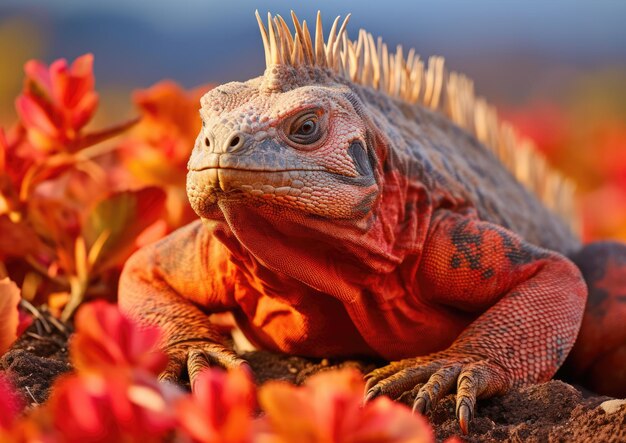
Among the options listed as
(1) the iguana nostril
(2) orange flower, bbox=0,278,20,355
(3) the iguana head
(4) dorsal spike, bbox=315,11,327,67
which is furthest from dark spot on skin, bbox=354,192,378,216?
(2) orange flower, bbox=0,278,20,355

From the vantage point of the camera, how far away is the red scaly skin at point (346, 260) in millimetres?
3736

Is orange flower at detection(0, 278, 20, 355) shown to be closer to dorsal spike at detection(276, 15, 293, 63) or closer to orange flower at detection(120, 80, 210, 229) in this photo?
dorsal spike at detection(276, 15, 293, 63)

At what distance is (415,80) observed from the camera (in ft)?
19.2

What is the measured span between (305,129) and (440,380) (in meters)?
1.08

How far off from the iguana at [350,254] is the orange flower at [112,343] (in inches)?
65.5

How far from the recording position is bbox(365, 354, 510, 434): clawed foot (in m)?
3.65

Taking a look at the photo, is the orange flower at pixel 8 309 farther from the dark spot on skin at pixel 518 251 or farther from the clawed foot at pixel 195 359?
the dark spot on skin at pixel 518 251

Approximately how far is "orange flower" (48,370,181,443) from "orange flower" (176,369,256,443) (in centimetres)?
4

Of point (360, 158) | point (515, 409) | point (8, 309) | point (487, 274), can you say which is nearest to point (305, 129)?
point (360, 158)

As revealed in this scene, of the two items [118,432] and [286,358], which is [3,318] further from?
[286,358]

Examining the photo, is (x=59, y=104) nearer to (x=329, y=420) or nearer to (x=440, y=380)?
(x=440, y=380)

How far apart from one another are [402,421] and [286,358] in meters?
2.90

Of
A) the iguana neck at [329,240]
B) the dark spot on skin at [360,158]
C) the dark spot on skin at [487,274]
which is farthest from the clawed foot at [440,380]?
the dark spot on skin at [360,158]

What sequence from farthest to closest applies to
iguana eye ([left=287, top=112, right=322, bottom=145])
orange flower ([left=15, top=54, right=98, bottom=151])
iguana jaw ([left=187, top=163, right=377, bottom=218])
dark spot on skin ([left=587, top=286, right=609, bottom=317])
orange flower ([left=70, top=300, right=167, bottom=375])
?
dark spot on skin ([left=587, top=286, right=609, bottom=317]), orange flower ([left=15, top=54, right=98, bottom=151]), iguana eye ([left=287, top=112, right=322, bottom=145]), iguana jaw ([left=187, top=163, right=377, bottom=218]), orange flower ([left=70, top=300, right=167, bottom=375])
